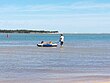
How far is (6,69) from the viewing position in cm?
2652

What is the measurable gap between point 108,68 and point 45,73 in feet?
16.5

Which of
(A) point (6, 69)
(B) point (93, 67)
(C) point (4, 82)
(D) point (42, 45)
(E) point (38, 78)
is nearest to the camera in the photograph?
(C) point (4, 82)

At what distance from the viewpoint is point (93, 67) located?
28.5 meters

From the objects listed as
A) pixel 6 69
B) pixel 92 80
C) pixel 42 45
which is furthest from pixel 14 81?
pixel 42 45

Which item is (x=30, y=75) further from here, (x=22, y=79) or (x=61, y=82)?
(x=61, y=82)

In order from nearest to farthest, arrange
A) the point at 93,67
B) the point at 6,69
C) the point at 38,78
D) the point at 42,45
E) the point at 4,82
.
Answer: the point at 4,82, the point at 38,78, the point at 6,69, the point at 93,67, the point at 42,45

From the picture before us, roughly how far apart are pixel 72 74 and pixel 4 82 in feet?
16.5

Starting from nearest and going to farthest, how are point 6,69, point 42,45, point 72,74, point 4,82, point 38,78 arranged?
1. point 4,82
2. point 38,78
3. point 72,74
4. point 6,69
5. point 42,45

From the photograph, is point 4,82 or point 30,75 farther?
point 30,75

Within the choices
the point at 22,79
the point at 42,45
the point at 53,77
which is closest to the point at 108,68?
the point at 53,77

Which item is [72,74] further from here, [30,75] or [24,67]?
[24,67]

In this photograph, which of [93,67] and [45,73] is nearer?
[45,73]

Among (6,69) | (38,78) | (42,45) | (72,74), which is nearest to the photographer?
(38,78)

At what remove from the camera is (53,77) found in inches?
898
